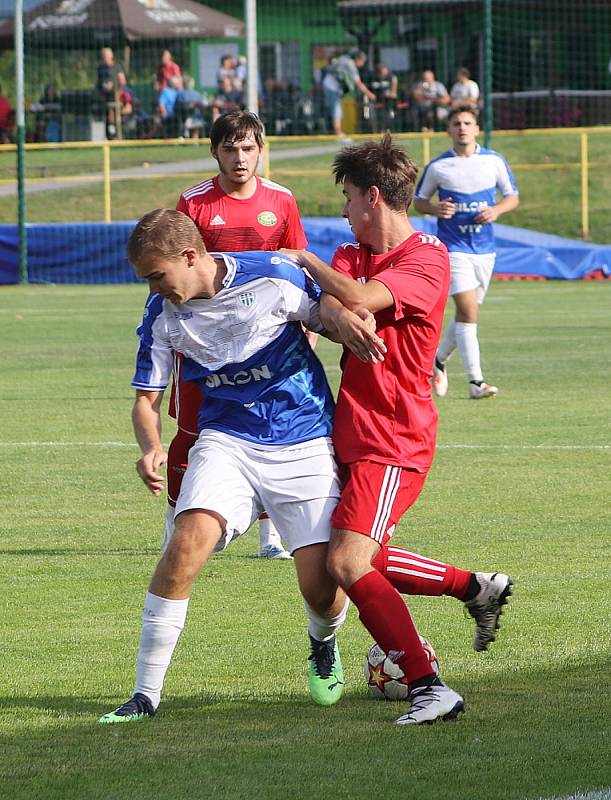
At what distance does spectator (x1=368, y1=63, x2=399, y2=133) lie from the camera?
37281 millimetres

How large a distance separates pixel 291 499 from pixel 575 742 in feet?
3.70

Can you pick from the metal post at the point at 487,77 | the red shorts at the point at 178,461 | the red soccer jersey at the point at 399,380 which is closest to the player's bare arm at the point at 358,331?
the red soccer jersey at the point at 399,380

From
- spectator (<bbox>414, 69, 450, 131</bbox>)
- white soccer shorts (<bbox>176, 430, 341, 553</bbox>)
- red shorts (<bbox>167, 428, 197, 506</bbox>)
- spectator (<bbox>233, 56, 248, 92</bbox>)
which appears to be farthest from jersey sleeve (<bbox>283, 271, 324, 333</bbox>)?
spectator (<bbox>233, 56, 248, 92</bbox>)

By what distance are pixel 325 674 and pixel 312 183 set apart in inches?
1185

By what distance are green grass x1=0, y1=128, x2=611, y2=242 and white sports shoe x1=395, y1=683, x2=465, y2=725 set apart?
27.5 metres

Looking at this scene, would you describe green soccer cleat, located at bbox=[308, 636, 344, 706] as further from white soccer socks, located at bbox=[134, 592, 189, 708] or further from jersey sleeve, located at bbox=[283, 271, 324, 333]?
jersey sleeve, located at bbox=[283, 271, 324, 333]

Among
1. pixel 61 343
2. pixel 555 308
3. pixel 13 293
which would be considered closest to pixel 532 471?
pixel 61 343

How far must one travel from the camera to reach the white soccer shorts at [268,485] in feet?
16.1

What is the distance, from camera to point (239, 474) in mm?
4984

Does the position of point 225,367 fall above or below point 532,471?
above

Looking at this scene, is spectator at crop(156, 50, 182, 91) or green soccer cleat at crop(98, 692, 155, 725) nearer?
green soccer cleat at crop(98, 692, 155, 725)

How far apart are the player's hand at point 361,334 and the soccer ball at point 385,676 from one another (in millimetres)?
889

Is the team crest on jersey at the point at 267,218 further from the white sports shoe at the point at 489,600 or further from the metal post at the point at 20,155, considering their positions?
the metal post at the point at 20,155

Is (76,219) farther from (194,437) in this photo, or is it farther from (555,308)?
(194,437)
